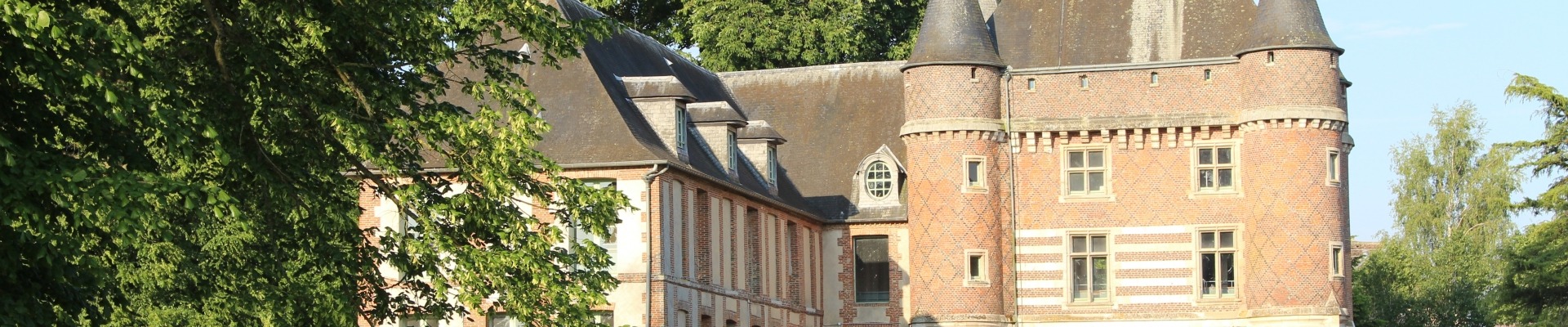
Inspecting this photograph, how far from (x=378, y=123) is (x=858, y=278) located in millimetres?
20257

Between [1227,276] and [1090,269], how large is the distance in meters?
2.15

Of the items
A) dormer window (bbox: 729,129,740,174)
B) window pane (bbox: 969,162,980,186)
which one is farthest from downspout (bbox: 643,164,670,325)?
window pane (bbox: 969,162,980,186)

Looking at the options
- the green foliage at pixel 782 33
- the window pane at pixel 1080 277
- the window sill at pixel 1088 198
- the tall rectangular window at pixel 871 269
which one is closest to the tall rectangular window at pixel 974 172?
the window sill at pixel 1088 198

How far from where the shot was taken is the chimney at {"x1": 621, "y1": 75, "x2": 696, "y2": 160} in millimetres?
31562

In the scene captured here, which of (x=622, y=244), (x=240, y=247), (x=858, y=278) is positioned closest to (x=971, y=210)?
(x=858, y=278)

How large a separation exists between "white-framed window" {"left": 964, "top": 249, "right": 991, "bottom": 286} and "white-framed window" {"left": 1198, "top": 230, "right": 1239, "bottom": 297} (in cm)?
334

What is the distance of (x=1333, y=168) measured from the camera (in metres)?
35.7

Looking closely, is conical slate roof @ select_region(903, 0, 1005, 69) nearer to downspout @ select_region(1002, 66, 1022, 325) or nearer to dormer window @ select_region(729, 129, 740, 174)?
downspout @ select_region(1002, 66, 1022, 325)

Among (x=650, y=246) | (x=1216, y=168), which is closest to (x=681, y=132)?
(x=650, y=246)

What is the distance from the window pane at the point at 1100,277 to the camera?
36.6 m

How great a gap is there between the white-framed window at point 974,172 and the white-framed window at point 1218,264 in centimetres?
353

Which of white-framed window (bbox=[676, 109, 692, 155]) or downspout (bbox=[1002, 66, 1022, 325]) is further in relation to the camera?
downspout (bbox=[1002, 66, 1022, 325])

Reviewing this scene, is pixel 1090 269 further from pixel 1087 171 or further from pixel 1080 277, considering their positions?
pixel 1087 171

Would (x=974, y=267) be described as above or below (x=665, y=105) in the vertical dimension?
below
